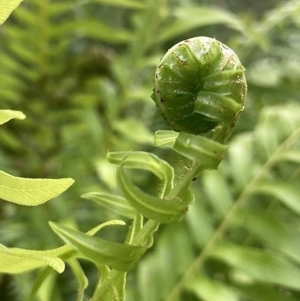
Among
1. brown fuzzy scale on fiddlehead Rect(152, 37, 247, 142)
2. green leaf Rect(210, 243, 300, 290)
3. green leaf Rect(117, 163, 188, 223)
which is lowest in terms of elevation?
green leaf Rect(210, 243, 300, 290)

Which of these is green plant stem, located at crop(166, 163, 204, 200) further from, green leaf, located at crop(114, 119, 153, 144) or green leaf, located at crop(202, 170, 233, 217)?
green leaf, located at crop(114, 119, 153, 144)

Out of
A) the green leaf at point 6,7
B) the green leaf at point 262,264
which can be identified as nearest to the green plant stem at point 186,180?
the green leaf at point 6,7

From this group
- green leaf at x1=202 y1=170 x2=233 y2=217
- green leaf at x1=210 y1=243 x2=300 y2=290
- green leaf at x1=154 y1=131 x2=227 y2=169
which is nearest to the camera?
green leaf at x1=154 y1=131 x2=227 y2=169

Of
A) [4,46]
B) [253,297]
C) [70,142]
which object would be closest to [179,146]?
[253,297]

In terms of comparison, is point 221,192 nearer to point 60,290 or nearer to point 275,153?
point 275,153

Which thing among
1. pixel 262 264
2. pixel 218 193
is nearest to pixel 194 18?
pixel 218 193

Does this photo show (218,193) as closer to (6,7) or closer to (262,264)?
(262,264)

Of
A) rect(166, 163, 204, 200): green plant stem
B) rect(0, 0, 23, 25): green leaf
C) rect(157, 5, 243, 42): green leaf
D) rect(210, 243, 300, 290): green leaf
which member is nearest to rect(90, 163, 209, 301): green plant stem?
rect(166, 163, 204, 200): green plant stem

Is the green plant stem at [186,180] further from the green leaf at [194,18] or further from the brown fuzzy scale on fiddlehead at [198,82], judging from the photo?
the green leaf at [194,18]
